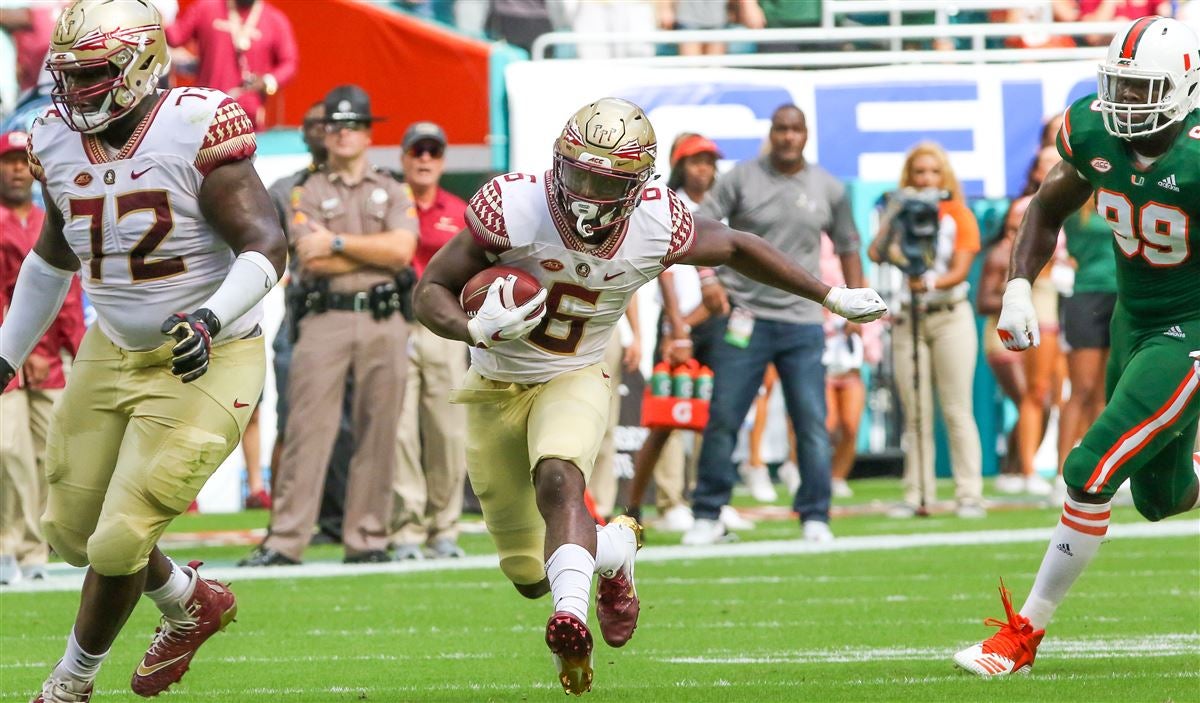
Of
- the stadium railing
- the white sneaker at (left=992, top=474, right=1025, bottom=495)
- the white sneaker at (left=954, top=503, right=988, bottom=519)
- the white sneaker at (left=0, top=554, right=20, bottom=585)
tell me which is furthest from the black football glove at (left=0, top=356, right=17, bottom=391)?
the stadium railing

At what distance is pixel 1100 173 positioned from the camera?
5625mm

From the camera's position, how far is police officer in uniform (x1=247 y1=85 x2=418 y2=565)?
8602mm

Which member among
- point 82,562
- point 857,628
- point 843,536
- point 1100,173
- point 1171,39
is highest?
point 1171,39

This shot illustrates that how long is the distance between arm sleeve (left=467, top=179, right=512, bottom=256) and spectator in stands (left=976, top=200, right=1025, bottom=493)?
6.61m

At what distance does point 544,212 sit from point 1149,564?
4.21 meters

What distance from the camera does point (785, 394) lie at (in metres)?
9.40

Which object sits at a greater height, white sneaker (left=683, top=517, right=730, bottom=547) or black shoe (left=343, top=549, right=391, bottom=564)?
black shoe (left=343, top=549, right=391, bottom=564)

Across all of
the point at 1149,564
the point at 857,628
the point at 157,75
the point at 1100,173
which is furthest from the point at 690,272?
the point at 157,75

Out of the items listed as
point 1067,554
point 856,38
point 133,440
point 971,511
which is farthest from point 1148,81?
point 856,38

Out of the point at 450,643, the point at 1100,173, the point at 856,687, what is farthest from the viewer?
the point at 450,643

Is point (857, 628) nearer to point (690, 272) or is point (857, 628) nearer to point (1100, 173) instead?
point (1100, 173)

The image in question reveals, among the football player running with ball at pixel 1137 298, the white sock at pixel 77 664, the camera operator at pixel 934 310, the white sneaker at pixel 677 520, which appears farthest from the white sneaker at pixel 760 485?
the white sock at pixel 77 664

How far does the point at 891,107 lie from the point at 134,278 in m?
8.98

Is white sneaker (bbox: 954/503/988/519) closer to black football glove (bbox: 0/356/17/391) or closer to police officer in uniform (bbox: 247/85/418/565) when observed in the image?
police officer in uniform (bbox: 247/85/418/565)
